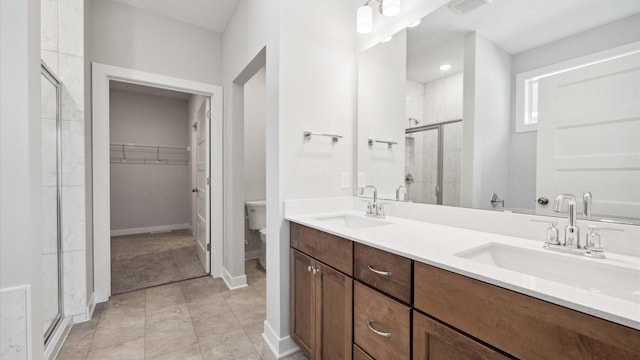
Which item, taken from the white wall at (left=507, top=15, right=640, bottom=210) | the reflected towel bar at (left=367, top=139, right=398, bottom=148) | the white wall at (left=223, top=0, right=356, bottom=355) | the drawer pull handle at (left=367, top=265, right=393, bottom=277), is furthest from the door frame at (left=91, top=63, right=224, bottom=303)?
the white wall at (left=507, top=15, right=640, bottom=210)

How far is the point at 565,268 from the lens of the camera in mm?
887

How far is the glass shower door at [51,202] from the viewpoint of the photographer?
178cm

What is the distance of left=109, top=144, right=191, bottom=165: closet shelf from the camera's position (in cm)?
474

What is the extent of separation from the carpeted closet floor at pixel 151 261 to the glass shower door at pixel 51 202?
0.71m

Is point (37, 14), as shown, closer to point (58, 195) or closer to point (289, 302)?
point (58, 195)

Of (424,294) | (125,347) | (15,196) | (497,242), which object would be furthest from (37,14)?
(497,242)

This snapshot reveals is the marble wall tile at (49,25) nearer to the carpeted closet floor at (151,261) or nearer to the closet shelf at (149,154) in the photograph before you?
the carpeted closet floor at (151,261)

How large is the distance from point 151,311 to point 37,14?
212cm

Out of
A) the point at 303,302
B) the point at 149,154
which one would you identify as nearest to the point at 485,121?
the point at 303,302

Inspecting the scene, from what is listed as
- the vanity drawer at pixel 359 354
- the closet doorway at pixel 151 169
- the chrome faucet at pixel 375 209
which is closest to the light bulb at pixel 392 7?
the chrome faucet at pixel 375 209

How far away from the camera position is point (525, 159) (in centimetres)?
117

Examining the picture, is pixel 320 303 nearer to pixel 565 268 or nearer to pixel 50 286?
pixel 565 268

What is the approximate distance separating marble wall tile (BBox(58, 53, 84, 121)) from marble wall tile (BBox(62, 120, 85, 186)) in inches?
→ 2.7

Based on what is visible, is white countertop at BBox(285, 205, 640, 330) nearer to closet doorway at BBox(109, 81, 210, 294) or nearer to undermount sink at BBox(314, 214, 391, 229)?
undermount sink at BBox(314, 214, 391, 229)
